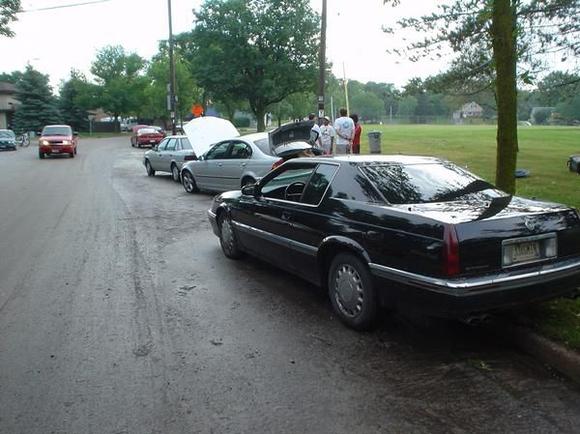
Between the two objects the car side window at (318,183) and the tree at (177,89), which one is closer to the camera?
the car side window at (318,183)

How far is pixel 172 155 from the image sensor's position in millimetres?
18203

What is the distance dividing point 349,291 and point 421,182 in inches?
48.5

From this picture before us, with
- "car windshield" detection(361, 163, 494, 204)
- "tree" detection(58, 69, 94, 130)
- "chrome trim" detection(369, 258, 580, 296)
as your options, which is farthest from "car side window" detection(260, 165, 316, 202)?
"tree" detection(58, 69, 94, 130)

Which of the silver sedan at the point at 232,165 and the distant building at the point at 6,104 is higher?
the distant building at the point at 6,104

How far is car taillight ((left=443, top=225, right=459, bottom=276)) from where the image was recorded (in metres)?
4.04

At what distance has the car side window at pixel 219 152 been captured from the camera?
13414mm

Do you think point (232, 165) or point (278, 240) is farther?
point (232, 165)

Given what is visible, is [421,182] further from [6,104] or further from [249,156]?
[6,104]

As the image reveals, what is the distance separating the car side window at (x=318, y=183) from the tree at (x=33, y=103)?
6292 cm

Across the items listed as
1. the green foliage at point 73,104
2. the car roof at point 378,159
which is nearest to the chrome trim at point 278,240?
the car roof at point 378,159

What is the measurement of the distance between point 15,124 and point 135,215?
191 ft

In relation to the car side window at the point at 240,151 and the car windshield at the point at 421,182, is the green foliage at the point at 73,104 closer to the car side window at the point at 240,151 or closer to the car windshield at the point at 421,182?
the car side window at the point at 240,151

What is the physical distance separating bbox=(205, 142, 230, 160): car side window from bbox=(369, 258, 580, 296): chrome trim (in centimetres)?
929

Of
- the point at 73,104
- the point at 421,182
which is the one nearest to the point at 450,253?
the point at 421,182
